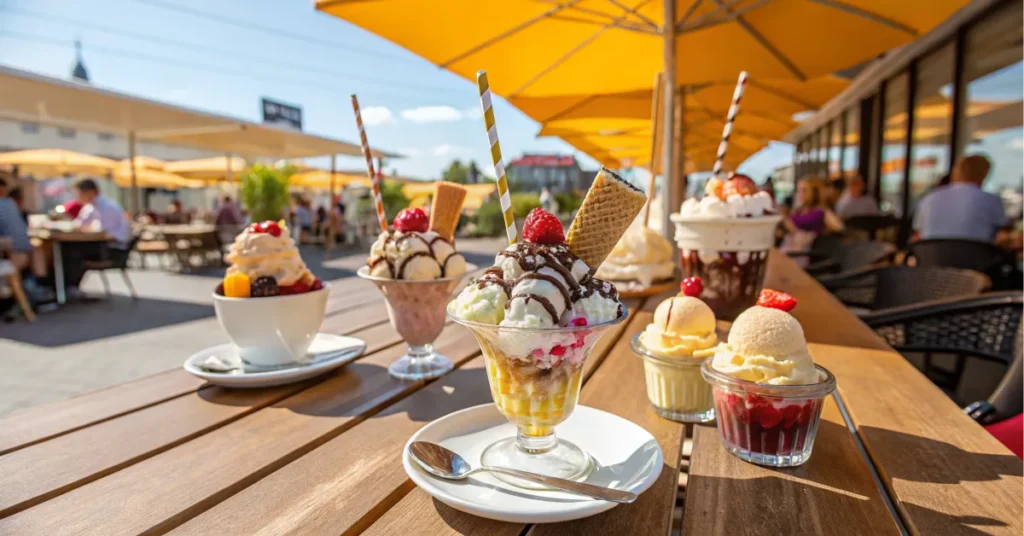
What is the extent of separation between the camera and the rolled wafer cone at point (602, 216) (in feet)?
2.66

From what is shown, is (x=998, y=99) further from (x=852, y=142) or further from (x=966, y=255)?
(x=852, y=142)

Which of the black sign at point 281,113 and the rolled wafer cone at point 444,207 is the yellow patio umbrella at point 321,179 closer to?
the black sign at point 281,113

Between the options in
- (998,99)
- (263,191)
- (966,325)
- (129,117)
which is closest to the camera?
(966,325)

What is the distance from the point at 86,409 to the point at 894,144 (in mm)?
8528

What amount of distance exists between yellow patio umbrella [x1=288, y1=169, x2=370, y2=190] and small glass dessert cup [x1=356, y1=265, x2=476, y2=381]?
582 inches

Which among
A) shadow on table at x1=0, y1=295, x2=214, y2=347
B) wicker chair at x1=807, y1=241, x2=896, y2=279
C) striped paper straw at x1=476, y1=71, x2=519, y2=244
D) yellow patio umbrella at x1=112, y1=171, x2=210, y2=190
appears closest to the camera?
striped paper straw at x1=476, y1=71, x2=519, y2=244

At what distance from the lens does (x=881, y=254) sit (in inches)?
127

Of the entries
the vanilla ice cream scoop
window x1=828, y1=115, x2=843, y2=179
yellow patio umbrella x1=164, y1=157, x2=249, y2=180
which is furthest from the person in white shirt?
window x1=828, y1=115, x2=843, y2=179

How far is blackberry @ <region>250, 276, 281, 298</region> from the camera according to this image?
3.81 feet

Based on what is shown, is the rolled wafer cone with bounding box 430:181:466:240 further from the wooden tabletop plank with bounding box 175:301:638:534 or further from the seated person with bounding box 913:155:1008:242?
the seated person with bounding box 913:155:1008:242

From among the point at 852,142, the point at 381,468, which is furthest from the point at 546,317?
the point at 852,142

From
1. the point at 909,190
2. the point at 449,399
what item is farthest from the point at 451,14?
the point at 909,190

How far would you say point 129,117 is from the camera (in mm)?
8375

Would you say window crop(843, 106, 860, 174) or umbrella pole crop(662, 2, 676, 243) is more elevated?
window crop(843, 106, 860, 174)
